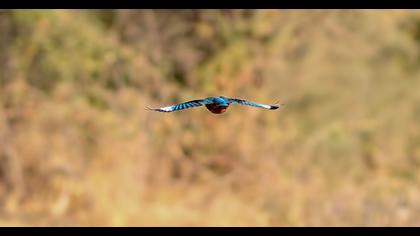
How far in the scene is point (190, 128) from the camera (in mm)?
7598

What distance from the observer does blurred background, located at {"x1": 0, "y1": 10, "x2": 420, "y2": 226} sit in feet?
24.1

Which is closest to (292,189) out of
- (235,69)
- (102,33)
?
(235,69)

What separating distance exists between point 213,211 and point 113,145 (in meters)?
1.04

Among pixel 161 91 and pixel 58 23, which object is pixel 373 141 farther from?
pixel 58 23

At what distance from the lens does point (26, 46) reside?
749 cm

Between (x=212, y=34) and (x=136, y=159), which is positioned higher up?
(x=212, y=34)

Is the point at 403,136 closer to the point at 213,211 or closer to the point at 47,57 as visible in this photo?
the point at 213,211

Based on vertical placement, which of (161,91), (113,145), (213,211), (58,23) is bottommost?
(213,211)

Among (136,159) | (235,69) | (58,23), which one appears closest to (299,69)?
(235,69)

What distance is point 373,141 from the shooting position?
26.0 ft

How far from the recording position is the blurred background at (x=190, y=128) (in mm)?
7352

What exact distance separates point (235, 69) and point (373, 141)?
1477 millimetres

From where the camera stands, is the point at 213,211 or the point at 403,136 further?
the point at 403,136

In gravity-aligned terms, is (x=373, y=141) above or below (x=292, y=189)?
above
